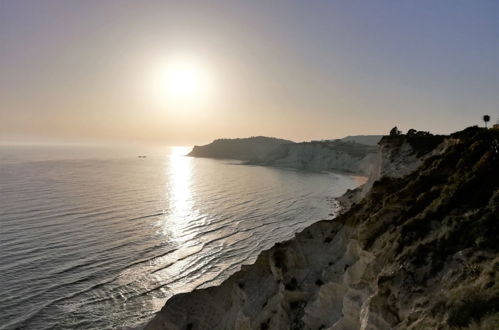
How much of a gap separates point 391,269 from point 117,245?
135ft

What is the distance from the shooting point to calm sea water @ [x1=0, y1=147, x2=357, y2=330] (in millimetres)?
32156

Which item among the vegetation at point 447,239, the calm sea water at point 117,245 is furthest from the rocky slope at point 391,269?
the calm sea water at point 117,245

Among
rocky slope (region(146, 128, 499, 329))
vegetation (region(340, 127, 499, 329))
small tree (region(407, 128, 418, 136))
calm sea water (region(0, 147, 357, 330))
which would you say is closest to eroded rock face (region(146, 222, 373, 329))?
rocky slope (region(146, 128, 499, 329))

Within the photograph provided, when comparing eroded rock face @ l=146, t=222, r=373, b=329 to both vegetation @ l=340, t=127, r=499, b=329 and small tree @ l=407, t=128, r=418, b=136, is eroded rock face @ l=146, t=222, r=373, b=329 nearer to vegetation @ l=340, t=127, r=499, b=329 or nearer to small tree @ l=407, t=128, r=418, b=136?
vegetation @ l=340, t=127, r=499, b=329

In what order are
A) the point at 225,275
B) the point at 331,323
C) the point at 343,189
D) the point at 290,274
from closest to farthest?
the point at 331,323 → the point at 290,274 → the point at 225,275 → the point at 343,189

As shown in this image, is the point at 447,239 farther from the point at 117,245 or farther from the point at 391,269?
the point at 117,245

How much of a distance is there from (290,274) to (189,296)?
25.1 feet

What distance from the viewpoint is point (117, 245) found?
47.8 m

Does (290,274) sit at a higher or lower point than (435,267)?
lower

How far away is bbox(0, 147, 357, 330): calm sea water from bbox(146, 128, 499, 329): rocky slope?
12.4 meters

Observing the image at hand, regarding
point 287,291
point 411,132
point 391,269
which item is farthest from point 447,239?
point 411,132

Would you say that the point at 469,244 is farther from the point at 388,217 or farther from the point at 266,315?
the point at 266,315

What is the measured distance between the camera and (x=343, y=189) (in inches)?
4427

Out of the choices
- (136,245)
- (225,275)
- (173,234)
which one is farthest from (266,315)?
(173,234)
